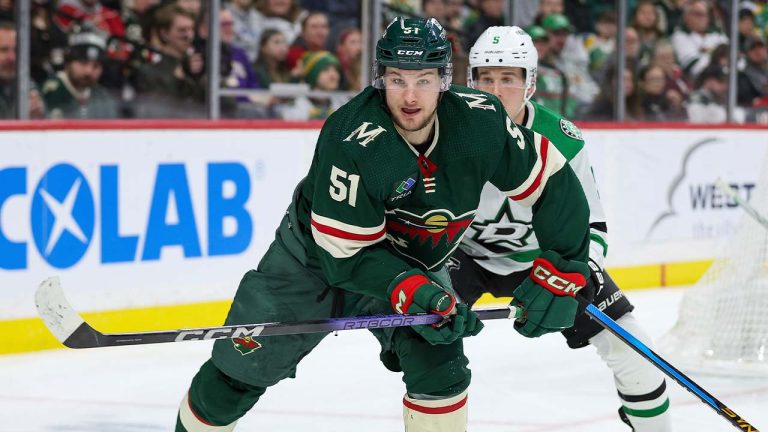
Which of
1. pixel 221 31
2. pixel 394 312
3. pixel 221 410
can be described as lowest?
pixel 221 410

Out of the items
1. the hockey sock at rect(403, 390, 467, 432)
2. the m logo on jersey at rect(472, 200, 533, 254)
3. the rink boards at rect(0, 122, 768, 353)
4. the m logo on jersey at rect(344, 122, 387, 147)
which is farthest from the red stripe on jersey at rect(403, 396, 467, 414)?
the rink boards at rect(0, 122, 768, 353)

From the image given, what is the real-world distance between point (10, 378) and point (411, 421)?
2299 mm

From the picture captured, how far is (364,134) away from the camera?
8.73 ft

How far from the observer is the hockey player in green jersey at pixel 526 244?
11.1 ft

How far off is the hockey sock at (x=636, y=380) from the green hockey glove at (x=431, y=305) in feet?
2.40

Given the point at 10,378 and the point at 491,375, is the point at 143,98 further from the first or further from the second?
the point at 491,375

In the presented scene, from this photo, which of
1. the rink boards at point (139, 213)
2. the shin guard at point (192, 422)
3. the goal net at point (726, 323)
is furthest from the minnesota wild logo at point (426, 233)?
the rink boards at point (139, 213)

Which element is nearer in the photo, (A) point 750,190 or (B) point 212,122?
(B) point 212,122

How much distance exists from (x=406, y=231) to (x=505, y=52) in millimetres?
847

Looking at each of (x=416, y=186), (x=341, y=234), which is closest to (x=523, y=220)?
(x=416, y=186)

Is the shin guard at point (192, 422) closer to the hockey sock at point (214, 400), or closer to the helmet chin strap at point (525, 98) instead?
the hockey sock at point (214, 400)

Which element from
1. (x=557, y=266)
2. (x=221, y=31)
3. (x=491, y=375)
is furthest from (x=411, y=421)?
(x=221, y=31)

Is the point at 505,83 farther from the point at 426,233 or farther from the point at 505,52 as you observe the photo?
the point at 426,233

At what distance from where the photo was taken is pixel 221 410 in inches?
116
